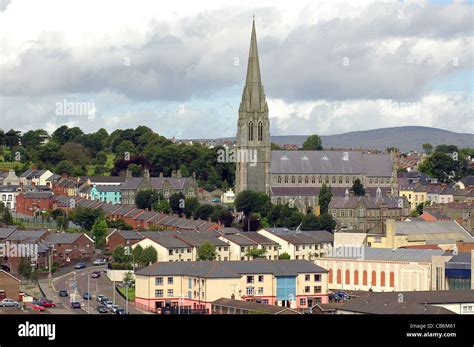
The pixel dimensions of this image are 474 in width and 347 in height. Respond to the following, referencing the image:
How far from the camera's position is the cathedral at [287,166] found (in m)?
83.1

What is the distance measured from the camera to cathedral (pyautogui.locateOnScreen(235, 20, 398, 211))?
273 feet

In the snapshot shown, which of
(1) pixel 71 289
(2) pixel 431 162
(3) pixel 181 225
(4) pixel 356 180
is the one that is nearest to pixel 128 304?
(1) pixel 71 289

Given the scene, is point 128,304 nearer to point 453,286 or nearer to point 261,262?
point 261,262

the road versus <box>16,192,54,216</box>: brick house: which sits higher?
<box>16,192,54,216</box>: brick house

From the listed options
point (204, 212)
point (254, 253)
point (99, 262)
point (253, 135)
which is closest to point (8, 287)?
point (99, 262)

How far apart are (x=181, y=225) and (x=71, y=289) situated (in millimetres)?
22454

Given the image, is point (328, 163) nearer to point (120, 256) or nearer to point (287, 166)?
point (287, 166)

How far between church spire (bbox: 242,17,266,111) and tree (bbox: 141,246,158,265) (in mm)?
35221

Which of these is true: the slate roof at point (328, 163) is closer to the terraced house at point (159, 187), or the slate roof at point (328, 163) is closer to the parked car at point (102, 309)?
the terraced house at point (159, 187)

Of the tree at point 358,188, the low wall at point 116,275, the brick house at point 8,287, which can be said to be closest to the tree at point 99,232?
the low wall at point 116,275

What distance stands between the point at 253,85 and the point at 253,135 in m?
4.24

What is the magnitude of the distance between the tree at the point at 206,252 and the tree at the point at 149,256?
206cm

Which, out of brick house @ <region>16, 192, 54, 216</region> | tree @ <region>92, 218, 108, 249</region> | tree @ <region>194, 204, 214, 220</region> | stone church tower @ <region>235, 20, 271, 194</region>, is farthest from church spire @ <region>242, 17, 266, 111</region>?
tree @ <region>92, 218, 108, 249</region>

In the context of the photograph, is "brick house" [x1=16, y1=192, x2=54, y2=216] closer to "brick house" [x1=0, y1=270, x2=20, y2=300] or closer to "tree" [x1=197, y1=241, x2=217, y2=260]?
"tree" [x1=197, y1=241, x2=217, y2=260]
